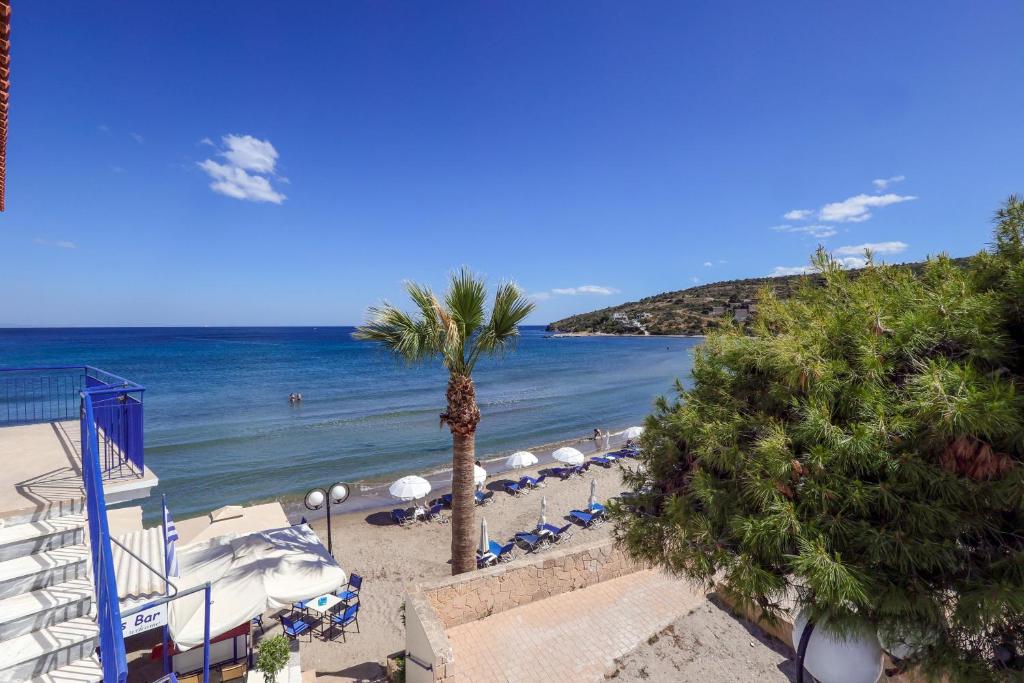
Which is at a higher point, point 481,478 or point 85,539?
point 85,539

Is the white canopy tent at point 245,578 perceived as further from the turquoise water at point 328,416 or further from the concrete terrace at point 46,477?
the turquoise water at point 328,416

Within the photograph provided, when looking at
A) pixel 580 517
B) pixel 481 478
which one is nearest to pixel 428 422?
pixel 481 478

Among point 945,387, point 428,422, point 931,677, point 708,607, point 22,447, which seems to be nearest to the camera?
point 945,387

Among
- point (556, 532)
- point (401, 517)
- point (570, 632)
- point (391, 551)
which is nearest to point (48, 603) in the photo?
point (570, 632)

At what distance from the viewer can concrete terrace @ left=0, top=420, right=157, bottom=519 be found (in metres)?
4.86

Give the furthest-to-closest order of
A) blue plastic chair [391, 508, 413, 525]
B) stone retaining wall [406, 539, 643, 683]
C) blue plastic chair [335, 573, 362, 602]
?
blue plastic chair [391, 508, 413, 525] < blue plastic chair [335, 573, 362, 602] < stone retaining wall [406, 539, 643, 683]

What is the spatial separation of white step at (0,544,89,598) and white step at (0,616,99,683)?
1.59 ft

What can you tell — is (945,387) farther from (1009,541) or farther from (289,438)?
(289,438)

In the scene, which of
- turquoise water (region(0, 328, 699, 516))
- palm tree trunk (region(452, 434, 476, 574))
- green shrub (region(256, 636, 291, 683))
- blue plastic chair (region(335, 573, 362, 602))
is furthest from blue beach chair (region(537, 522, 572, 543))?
green shrub (region(256, 636, 291, 683))

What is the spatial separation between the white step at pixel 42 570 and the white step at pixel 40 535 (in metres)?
0.06

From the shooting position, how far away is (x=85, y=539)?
4.93 meters

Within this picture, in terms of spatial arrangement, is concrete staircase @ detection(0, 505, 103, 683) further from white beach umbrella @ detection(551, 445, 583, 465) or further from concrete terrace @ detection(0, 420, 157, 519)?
white beach umbrella @ detection(551, 445, 583, 465)

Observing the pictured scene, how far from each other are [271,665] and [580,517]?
11518 millimetres

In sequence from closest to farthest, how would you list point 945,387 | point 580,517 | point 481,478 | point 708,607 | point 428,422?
point 945,387, point 708,607, point 580,517, point 481,478, point 428,422
